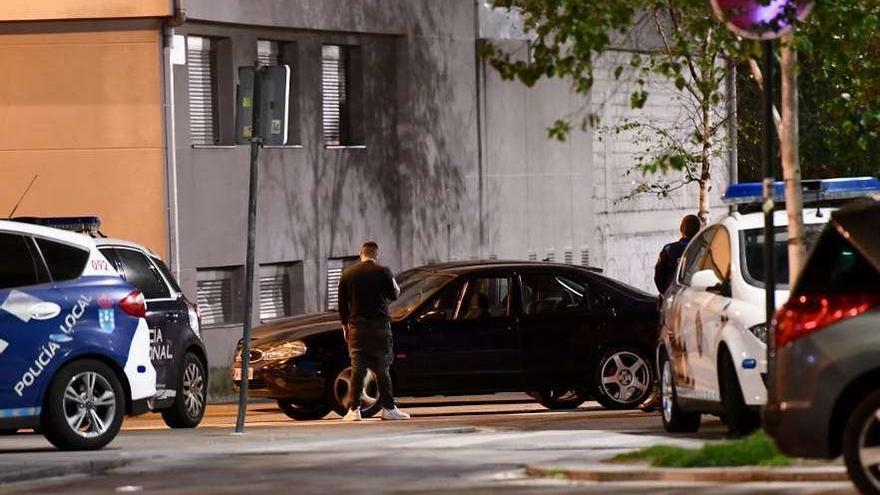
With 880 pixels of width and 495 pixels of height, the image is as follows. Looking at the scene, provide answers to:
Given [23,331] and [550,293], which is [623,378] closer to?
[550,293]

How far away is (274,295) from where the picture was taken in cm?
3078

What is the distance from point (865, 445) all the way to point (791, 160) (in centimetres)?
362

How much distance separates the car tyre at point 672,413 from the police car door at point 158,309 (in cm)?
449

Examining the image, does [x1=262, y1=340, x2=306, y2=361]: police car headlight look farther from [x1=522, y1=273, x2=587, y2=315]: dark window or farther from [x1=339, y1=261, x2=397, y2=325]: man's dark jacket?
[x1=522, y1=273, x2=587, y2=315]: dark window

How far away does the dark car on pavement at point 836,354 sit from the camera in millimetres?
11297

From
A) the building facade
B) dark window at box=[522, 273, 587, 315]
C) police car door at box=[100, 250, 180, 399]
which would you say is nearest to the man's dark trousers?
police car door at box=[100, 250, 180, 399]

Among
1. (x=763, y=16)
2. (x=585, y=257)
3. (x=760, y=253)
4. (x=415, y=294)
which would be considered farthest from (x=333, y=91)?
(x=763, y=16)

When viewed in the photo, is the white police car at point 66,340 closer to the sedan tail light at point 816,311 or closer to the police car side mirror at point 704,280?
the police car side mirror at point 704,280

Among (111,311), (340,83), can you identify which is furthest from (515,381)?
(340,83)

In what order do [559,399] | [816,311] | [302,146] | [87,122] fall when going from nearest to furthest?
[816,311] → [559,399] → [87,122] → [302,146]

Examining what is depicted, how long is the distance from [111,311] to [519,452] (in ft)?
10.8

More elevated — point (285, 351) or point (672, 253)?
point (672, 253)

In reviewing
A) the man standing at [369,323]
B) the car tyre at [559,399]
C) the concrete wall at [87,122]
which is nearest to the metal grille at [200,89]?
the concrete wall at [87,122]

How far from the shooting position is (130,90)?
28.1m
